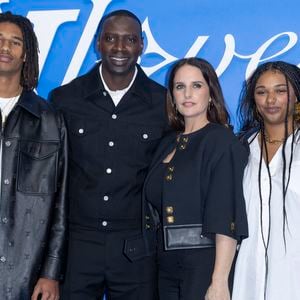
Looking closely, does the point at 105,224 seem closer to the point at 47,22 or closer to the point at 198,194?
the point at 198,194

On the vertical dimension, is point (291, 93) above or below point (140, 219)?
above

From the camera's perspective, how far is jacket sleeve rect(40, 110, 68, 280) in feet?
9.12

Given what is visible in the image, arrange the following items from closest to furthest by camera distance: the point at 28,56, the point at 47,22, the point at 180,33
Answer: the point at 28,56
the point at 180,33
the point at 47,22

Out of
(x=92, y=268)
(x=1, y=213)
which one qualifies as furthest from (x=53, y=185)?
(x=92, y=268)

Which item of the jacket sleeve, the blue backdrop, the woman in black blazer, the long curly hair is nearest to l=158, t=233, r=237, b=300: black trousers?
the woman in black blazer

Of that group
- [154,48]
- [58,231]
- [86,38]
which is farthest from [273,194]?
[86,38]

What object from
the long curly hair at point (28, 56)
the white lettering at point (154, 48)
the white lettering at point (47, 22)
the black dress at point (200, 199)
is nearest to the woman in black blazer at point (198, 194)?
the black dress at point (200, 199)

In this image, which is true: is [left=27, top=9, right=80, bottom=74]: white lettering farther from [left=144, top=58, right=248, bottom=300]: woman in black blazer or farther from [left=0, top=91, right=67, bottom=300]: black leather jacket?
[left=144, top=58, right=248, bottom=300]: woman in black blazer

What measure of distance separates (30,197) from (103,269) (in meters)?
0.51

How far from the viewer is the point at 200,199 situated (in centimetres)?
266

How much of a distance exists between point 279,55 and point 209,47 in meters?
0.41

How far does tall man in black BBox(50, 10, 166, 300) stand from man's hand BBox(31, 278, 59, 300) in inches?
5.6

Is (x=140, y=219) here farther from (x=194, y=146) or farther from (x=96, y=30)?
(x=96, y=30)

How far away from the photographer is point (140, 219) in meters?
2.98
